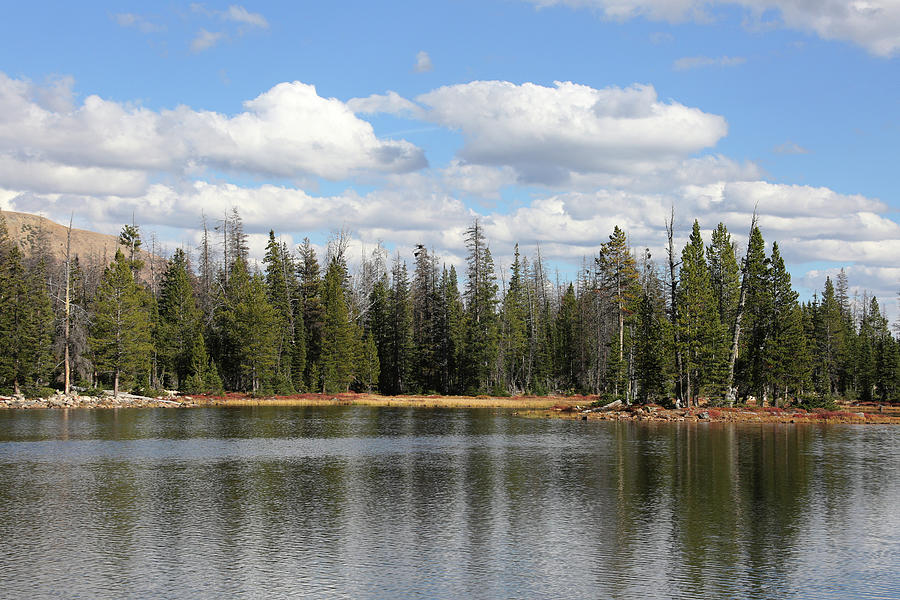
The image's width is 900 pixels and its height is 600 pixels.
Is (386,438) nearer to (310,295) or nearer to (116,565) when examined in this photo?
(116,565)

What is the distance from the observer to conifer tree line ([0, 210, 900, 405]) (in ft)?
235

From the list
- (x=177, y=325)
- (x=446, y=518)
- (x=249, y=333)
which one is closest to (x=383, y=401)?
(x=249, y=333)

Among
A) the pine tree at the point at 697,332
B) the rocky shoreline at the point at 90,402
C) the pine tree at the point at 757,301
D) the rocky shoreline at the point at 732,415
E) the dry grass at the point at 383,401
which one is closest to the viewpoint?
the rocky shoreline at the point at 732,415

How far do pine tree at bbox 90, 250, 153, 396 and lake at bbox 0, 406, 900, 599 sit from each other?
37.6 metres

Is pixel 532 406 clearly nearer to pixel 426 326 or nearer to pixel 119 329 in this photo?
pixel 426 326

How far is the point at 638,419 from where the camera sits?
65.7 meters

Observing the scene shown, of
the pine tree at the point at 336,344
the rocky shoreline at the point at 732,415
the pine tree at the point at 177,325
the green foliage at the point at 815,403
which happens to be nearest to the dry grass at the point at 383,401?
the pine tree at the point at 336,344

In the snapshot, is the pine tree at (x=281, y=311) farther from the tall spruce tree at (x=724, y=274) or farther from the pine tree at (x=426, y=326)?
the tall spruce tree at (x=724, y=274)

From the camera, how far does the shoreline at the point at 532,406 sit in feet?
216

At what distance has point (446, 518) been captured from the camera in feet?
79.1

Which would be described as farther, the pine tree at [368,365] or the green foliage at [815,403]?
the pine tree at [368,365]

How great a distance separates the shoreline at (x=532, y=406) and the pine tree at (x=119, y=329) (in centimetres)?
387

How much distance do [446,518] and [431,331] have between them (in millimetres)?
88896

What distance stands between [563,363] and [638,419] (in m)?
49.8
